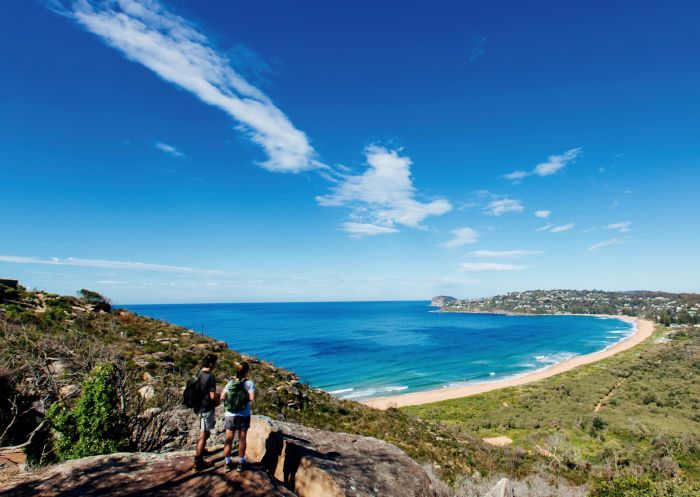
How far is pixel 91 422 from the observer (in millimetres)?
8039

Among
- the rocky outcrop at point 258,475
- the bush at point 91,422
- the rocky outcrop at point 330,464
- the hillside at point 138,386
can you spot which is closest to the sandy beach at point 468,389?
the hillside at point 138,386

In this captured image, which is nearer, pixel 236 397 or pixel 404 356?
pixel 236 397

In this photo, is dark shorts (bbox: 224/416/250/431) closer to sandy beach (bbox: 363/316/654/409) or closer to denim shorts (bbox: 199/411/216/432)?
denim shorts (bbox: 199/411/216/432)

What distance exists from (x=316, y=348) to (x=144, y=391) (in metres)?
66.5

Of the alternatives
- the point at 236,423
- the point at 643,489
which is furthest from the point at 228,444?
the point at 643,489

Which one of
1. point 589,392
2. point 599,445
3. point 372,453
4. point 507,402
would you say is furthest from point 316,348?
point 372,453

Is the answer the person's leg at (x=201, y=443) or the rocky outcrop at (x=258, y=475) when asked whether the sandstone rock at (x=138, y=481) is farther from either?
the person's leg at (x=201, y=443)

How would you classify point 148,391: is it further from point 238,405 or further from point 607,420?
point 607,420

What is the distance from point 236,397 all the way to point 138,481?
2377 mm

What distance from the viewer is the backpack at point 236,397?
7004 millimetres

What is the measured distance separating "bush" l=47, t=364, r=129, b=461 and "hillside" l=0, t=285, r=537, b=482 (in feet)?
0.34

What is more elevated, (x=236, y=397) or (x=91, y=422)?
(x=236, y=397)

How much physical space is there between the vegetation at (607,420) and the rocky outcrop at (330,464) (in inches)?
322

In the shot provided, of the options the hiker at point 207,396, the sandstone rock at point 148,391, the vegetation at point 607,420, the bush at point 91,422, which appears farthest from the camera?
the vegetation at point 607,420
